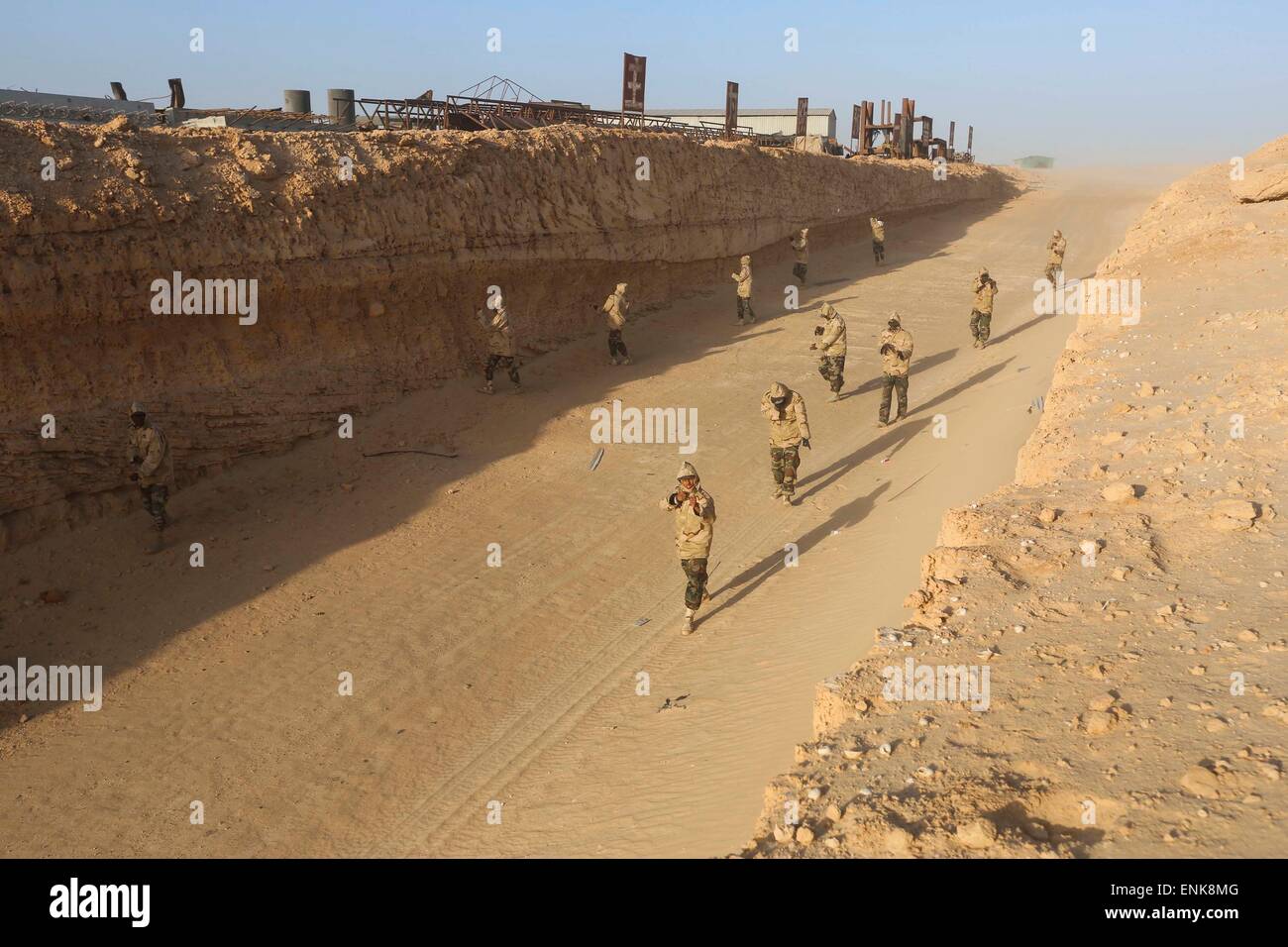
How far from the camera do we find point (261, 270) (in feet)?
41.7

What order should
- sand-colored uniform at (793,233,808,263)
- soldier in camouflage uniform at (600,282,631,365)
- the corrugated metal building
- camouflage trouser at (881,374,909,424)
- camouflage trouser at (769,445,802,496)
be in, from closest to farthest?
camouflage trouser at (769,445,802,496)
camouflage trouser at (881,374,909,424)
soldier in camouflage uniform at (600,282,631,365)
sand-colored uniform at (793,233,808,263)
the corrugated metal building

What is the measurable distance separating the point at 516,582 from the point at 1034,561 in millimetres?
6061

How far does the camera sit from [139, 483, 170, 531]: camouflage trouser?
10906 mm

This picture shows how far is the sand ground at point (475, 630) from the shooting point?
Result: 738 cm

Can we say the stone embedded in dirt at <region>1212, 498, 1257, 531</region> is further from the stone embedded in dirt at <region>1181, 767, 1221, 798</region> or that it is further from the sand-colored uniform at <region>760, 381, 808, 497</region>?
the sand-colored uniform at <region>760, 381, 808, 497</region>

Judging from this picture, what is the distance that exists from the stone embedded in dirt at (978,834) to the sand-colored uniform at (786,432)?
324 inches

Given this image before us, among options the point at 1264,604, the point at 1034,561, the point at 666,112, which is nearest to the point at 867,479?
the point at 1034,561

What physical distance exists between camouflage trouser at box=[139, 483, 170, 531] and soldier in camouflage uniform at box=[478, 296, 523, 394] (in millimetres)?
5797

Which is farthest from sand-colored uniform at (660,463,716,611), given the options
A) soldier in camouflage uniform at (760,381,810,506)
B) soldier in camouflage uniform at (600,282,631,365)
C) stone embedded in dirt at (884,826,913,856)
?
soldier in camouflage uniform at (600,282,631,365)

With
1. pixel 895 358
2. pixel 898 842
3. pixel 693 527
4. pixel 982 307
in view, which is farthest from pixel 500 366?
pixel 898 842

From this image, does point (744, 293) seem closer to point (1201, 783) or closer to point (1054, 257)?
point (1054, 257)

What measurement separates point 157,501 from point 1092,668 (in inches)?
399

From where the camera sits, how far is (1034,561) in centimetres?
708

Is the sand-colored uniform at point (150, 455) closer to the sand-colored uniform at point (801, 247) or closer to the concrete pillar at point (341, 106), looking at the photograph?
the concrete pillar at point (341, 106)
